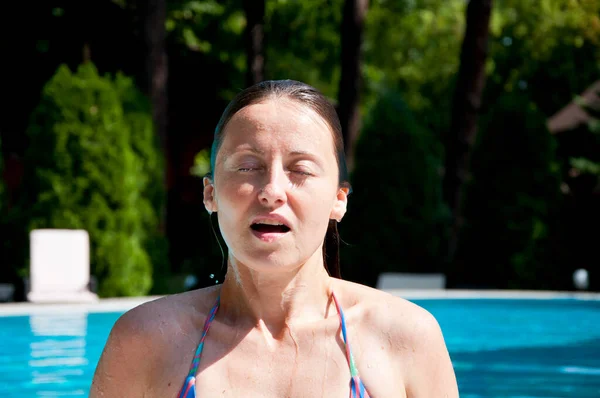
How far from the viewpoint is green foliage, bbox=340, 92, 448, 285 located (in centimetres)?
1552

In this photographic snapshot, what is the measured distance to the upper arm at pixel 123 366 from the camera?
7.43ft

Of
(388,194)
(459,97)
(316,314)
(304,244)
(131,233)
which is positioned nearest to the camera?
(304,244)

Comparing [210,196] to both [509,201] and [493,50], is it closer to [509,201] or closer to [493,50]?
[509,201]

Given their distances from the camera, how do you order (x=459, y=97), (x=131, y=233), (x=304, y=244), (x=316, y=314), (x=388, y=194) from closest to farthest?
(x=304, y=244), (x=316, y=314), (x=131, y=233), (x=388, y=194), (x=459, y=97)

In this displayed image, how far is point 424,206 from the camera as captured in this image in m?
15.7

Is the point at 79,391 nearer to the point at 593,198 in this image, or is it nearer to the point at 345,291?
the point at 345,291

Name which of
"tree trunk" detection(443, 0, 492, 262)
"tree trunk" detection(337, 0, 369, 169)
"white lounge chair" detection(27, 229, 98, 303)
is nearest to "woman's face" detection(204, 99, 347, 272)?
"white lounge chair" detection(27, 229, 98, 303)

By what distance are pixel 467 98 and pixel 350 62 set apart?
2.14 meters

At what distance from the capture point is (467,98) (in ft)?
55.6

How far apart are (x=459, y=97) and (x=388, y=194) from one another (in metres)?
2.68

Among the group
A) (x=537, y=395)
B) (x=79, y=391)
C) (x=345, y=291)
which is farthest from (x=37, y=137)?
(x=345, y=291)

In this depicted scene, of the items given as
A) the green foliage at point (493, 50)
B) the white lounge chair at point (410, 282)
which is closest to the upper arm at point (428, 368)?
the white lounge chair at point (410, 282)

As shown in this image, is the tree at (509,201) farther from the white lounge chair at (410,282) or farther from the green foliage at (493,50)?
the green foliage at (493,50)

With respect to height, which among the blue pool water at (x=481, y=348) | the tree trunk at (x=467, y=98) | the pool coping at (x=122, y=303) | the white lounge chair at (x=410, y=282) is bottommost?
the white lounge chair at (x=410, y=282)
